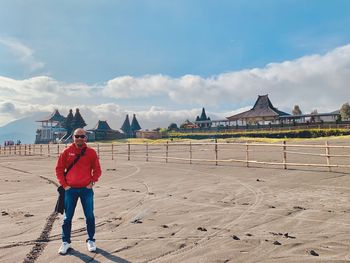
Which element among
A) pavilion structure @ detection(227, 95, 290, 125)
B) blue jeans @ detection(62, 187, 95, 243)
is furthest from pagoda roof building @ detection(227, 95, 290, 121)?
blue jeans @ detection(62, 187, 95, 243)

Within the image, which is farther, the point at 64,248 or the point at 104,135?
the point at 104,135

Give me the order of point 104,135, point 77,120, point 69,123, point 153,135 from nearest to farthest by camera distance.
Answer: point 153,135, point 104,135, point 69,123, point 77,120

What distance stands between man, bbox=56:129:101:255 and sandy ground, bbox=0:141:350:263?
0.32 metres

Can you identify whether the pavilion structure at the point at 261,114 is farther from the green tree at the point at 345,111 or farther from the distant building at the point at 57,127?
the distant building at the point at 57,127

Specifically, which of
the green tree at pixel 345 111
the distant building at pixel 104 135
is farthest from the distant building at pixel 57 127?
the green tree at pixel 345 111

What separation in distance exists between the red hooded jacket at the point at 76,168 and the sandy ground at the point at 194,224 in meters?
0.96

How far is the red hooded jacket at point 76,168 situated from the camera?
15.0 feet

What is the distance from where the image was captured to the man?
14.9 ft

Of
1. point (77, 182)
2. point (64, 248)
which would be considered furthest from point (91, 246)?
point (77, 182)

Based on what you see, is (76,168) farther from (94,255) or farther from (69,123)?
(69,123)

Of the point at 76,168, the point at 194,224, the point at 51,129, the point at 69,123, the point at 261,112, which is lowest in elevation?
the point at 194,224

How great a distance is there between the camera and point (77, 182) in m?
4.57

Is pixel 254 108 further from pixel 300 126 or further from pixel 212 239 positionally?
pixel 212 239

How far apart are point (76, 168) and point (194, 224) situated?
2404mm
